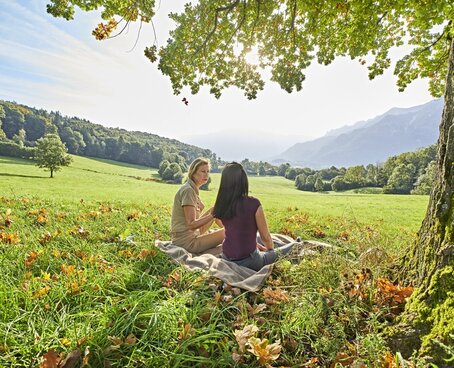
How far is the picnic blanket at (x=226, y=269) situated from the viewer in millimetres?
3461

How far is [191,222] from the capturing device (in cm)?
495

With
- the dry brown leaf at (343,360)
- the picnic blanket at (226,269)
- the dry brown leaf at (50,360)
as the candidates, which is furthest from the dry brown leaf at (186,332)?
the dry brown leaf at (343,360)

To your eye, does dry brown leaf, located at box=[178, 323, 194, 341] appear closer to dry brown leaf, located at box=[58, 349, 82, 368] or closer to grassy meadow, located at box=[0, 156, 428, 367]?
grassy meadow, located at box=[0, 156, 428, 367]

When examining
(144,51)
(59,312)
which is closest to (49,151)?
(144,51)

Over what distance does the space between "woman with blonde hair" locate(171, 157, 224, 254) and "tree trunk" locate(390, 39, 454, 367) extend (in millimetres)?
3082

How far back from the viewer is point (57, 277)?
127 inches

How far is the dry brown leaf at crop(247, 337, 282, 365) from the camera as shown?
217 cm

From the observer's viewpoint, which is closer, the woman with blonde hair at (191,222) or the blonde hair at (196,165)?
the woman with blonde hair at (191,222)

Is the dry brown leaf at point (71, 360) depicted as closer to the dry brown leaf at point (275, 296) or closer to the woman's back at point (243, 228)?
the dry brown leaf at point (275, 296)

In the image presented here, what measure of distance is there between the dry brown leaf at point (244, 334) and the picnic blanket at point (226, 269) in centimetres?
87

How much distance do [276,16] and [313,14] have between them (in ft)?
5.17

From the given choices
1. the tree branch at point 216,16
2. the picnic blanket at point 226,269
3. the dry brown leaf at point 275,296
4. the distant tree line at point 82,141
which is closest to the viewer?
the dry brown leaf at point 275,296

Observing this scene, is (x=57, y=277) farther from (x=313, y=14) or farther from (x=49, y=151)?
(x=49, y=151)

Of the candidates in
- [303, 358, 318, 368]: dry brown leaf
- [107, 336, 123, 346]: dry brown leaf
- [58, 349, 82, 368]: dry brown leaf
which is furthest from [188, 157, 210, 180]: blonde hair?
[303, 358, 318, 368]: dry brown leaf
